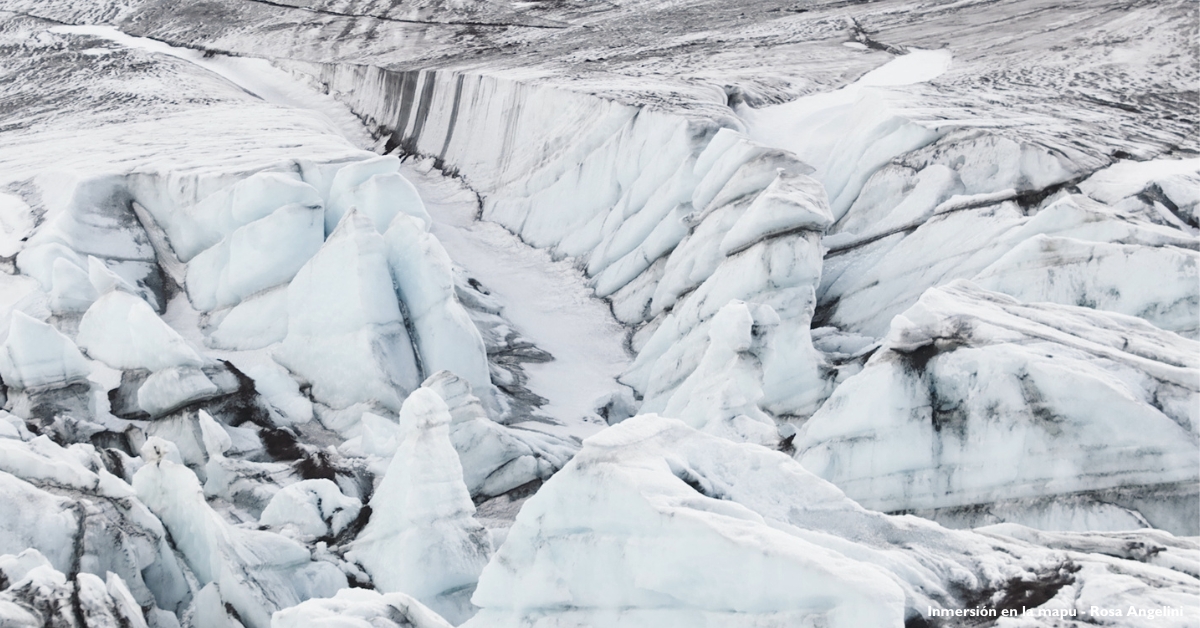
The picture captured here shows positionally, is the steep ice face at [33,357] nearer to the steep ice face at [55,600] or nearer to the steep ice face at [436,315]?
the steep ice face at [436,315]

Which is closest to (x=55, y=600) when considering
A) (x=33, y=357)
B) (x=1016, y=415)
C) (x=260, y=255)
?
(x=33, y=357)

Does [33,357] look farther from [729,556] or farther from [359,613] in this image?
[729,556]

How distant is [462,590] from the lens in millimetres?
8461

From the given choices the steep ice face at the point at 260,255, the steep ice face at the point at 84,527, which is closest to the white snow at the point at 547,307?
the steep ice face at the point at 260,255

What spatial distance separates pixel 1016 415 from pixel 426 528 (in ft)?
14.8

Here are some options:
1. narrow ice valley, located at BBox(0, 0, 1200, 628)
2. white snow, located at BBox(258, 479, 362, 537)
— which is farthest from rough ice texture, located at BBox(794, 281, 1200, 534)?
white snow, located at BBox(258, 479, 362, 537)

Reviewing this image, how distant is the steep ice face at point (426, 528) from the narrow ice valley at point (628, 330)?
1.3 inches

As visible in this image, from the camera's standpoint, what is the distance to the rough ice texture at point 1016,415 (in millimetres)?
7562

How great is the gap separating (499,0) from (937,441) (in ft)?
73.9

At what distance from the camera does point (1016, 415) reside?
8.04 m

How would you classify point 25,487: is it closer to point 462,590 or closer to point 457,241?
point 462,590

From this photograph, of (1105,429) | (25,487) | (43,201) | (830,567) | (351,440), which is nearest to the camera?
(830,567)

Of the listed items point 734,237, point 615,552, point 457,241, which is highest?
point 615,552

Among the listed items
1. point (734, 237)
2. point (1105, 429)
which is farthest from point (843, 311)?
point (1105, 429)
